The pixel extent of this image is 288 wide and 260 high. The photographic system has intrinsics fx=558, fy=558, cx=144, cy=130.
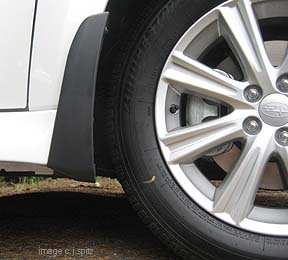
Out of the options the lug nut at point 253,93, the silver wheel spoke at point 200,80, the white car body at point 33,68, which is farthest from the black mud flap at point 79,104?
the lug nut at point 253,93

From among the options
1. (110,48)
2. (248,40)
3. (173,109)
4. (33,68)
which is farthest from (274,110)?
(33,68)

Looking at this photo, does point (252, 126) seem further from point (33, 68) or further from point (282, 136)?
point (33, 68)

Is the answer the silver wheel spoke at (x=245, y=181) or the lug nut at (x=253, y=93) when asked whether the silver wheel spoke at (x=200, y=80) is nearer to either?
the lug nut at (x=253, y=93)

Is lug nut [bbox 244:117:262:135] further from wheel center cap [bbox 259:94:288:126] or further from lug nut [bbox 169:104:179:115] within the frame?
lug nut [bbox 169:104:179:115]

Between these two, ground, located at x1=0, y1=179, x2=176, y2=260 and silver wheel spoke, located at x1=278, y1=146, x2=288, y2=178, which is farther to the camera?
ground, located at x1=0, y1=179, x2=176, y2=260

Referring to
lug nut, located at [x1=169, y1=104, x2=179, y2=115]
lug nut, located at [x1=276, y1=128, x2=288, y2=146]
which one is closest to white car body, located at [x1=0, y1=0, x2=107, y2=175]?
lug nut, located at [x1=169, y1=104, x2=179, y2=115]

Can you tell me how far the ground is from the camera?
250 cm

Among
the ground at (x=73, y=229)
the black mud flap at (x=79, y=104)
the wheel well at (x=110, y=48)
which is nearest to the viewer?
the black mud flap at (x=79, y=104)

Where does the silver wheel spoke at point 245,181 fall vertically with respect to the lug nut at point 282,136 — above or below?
below

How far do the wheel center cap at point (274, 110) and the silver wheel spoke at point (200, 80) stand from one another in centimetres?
10

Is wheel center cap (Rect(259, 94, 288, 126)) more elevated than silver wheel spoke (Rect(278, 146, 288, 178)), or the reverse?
wheel center cap (Rect(259, 94, 288, 126))

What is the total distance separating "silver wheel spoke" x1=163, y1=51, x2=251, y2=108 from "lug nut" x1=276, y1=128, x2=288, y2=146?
0.62ft

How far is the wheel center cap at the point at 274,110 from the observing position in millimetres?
2180

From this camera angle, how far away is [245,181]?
2.21 meters
